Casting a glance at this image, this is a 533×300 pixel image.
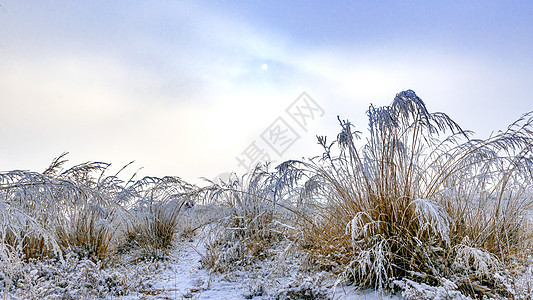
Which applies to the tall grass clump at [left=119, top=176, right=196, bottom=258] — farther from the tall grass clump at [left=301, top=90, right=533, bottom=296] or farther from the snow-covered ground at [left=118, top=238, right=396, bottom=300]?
the tall grass clump at [left=301, top=90, right=533, bottom=296]

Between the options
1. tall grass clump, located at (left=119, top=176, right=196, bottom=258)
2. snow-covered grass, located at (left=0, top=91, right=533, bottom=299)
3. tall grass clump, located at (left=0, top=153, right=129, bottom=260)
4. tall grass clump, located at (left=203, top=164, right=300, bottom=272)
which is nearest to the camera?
snow-covered grass, located at (left=0, top=91, right=533, bottom=299)

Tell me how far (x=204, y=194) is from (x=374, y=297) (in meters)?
2.83

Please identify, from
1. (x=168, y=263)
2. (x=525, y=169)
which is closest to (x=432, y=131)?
(x=525, y=169)

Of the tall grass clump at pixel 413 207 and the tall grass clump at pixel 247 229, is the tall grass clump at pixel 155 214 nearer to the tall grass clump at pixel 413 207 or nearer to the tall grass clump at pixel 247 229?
the tall grass clump at pixel 247 229

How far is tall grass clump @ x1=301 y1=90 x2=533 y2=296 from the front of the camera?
266cm

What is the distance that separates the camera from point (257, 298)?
10.7 ft

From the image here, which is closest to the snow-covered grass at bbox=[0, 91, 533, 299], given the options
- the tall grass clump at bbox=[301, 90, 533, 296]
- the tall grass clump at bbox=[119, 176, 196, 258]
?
the tall grass clump at bbox=[301, 90, 533, 296]

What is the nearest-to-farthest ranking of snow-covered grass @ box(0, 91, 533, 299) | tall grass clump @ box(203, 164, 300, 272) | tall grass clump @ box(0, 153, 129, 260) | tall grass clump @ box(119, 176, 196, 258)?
1. snow-covered grass @ box(0, 91, 533, 299)
2. tall grass clump @ box(0, 153, 129, 260)
3. tall grass clump @ box(203, 164, 300, 272)
4. tall grass clump @ box(119, 176, 196, 258)

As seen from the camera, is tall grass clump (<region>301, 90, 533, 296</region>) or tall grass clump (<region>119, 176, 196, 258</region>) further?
tall grass clump (<region>119, 176, 196, 258</region>)

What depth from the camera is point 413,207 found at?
114 inches

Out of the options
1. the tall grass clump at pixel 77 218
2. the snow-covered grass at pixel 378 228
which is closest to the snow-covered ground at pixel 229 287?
the snow-covered grass at pixel 378 228

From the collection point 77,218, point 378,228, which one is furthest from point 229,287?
point 77,218

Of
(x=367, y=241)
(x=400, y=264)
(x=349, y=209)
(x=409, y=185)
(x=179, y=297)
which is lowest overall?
(x=179, y=297)

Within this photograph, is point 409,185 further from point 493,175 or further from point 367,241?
point 493,175
